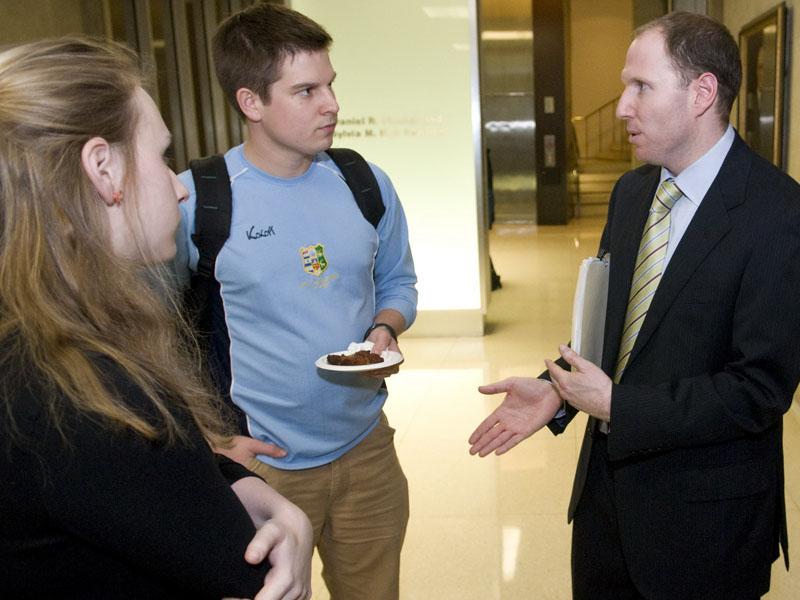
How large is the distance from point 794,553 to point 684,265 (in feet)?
6.77

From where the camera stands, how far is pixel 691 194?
1.85m

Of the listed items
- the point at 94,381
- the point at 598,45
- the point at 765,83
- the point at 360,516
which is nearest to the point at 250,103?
the point at 360,516

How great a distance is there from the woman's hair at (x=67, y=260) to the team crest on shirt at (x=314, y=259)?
3.36 ft

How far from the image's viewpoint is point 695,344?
5.77 ft

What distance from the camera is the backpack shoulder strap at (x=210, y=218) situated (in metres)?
2.00

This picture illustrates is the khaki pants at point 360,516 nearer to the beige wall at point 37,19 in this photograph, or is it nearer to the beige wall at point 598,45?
the beige wall at point 37,19

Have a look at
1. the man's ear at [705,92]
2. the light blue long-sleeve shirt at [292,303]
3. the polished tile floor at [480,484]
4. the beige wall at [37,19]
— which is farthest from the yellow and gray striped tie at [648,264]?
the beige wall at [37,19]

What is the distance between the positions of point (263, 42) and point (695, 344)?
1307mm

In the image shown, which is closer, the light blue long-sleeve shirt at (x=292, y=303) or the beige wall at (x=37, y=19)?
the light blue long-sleeve shirt at (x=292, y=303)

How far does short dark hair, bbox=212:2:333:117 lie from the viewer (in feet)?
6.98

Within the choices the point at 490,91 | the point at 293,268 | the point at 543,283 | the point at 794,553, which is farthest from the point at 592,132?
the point at 293,268

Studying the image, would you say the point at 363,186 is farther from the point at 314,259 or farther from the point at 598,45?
the point at 598,45

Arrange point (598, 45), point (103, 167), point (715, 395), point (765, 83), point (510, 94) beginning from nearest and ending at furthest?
point (103, 167), point (715, 395), point (765, 83), point (510, 94), point (598, 45)

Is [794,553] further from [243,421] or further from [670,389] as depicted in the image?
[243,421]
